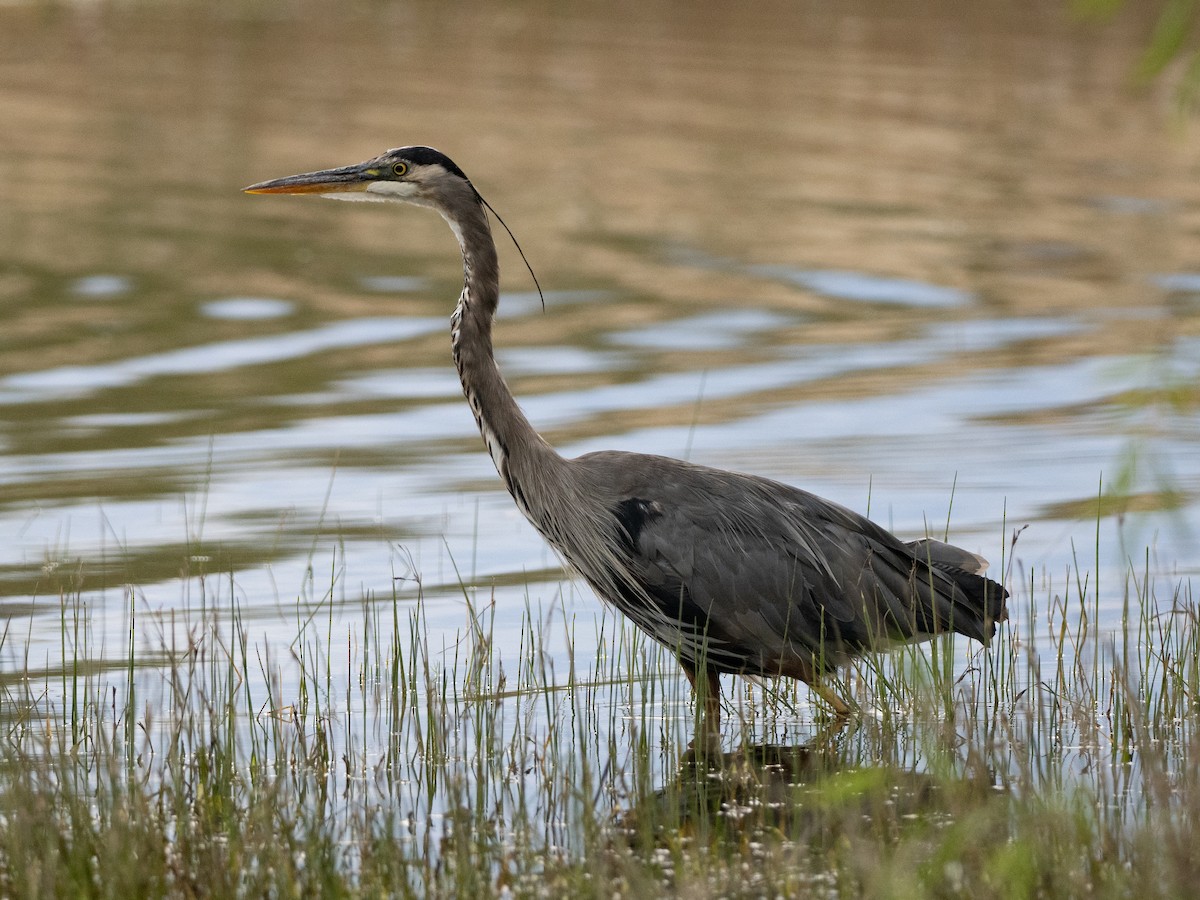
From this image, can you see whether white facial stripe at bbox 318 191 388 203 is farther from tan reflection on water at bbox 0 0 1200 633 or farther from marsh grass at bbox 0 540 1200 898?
tan reflection on water at bbox 0 0 1200 633

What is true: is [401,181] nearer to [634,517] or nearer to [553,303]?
[634,517]

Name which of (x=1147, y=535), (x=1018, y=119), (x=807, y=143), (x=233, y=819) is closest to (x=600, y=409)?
(x=1147, y=535)

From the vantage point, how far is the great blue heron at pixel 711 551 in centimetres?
674

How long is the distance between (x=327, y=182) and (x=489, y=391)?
100 cm

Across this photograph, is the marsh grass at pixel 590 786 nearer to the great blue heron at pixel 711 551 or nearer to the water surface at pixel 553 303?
the great blue heron at pixel 711 551

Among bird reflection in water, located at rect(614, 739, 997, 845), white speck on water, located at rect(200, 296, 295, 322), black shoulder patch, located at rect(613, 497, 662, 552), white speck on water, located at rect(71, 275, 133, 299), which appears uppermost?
white speck on water, located at rect(71, 275, 133, 299)

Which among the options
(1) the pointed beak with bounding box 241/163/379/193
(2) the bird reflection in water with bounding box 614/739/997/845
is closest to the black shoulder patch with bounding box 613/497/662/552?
(2) the bird reflection in water with bounding box 614/739/997/845

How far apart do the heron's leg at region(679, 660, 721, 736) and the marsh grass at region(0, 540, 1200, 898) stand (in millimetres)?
90

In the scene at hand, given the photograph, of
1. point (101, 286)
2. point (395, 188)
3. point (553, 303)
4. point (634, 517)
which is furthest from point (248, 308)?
point (634, 517)

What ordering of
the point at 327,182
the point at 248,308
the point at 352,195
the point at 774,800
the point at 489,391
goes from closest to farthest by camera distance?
the point at 774,800, the point at 489,391, the point at 327,182, the point at 352,195, the point at 248,308

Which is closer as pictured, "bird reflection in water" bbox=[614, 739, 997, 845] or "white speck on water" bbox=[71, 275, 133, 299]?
"bird reflection in water" bbox=[614, 739, 997, 845]

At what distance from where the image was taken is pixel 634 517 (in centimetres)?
679

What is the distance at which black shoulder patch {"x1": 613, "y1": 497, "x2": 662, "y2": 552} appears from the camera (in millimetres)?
6777

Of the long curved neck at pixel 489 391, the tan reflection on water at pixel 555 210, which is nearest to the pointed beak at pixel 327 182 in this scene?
the long curved neck at pixel 489 391
